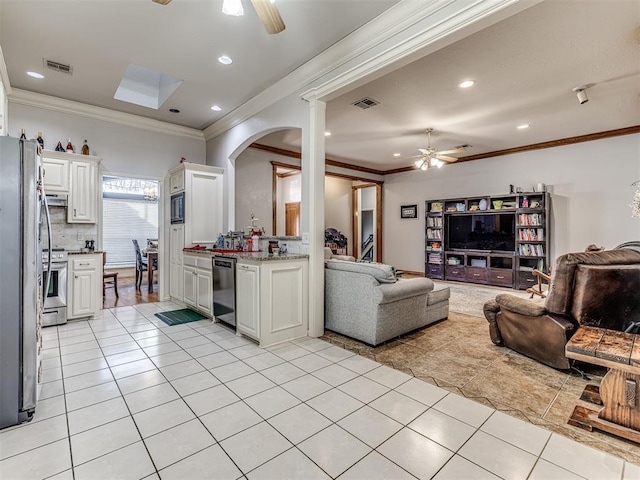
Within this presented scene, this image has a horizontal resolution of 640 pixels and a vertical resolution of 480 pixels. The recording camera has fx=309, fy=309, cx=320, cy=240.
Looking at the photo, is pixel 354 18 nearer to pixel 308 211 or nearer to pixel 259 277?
pixel 308 211

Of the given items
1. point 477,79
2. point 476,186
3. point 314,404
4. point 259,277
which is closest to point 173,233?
point 259,277

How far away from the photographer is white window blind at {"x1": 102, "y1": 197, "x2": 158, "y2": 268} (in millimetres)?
8406

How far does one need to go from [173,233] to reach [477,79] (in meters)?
4.99

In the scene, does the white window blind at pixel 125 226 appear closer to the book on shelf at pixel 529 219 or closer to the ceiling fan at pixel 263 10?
the ceiling fan at pixel 263 10

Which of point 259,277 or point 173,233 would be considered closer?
point 259,277

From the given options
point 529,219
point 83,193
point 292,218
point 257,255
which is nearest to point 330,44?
point 257,255

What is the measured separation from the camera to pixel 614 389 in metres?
1.90

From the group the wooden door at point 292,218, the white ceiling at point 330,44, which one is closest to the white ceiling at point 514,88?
the white ceiling at point 330,44

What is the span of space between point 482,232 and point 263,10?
6.61 meters

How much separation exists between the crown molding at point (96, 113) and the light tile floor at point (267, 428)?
3.66 meters

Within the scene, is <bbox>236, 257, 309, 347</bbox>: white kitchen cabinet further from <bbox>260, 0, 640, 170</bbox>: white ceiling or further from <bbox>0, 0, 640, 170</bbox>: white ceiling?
<bbox>260, 0, 640, 170</bbox>: white ceiling

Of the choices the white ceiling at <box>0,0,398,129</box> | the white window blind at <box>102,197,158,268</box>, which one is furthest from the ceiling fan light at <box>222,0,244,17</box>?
the white window blind at <box>102,197,158,268</box>

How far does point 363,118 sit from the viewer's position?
4.92 m

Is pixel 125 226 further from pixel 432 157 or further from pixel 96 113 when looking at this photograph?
pixel 432 157
